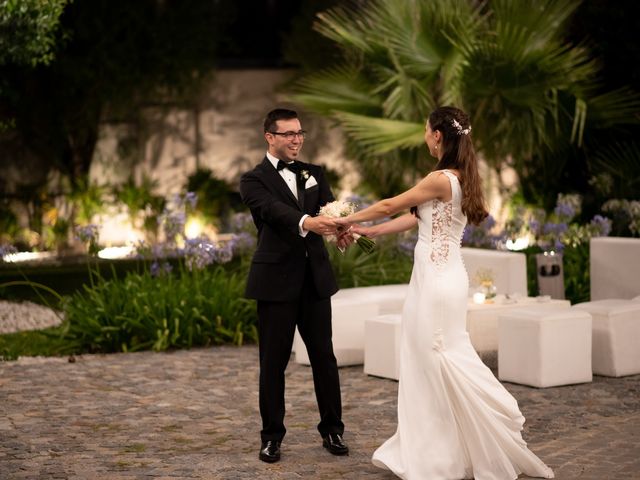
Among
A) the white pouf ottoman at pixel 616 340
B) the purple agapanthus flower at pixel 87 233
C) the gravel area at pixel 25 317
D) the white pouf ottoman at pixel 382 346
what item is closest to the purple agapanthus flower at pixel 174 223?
the purple agapanthus flower at pixel 87 233

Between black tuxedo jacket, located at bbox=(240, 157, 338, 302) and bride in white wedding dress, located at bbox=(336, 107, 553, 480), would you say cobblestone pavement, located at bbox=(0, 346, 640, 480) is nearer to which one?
bride in white wedding dress, located at bbox=(336, 107, 553, 480)

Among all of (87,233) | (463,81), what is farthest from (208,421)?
(463,81)

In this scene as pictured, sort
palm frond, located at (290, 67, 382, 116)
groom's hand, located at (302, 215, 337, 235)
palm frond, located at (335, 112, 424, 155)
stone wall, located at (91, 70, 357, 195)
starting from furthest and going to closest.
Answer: stone wall, located at (91, 70, 357, 195) → palm frond, located at (290, 67, 382, 116) → palm frond, located at (335, 112, 424, 155) → groom's hand, located at (302, 215, 337, 235)

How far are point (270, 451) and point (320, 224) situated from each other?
117 centimetres

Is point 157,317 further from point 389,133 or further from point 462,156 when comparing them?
point 462,156

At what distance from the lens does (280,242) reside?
638 cm

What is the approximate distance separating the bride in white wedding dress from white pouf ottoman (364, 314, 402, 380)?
2.38 meters

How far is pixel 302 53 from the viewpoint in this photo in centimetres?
1788

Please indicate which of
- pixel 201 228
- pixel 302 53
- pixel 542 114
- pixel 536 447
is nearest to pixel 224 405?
pixel 536 447

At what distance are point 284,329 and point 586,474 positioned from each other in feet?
5.31

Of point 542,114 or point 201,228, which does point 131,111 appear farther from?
point 542,114

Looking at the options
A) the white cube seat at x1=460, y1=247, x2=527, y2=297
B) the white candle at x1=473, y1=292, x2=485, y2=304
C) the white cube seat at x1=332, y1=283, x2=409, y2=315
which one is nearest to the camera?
the white candle at x1=473, y1=292, x2=485, y2=304

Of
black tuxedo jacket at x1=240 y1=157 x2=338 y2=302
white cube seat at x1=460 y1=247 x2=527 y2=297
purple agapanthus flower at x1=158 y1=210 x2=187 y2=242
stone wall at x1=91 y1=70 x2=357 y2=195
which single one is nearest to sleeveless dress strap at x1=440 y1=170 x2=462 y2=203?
black tuxedo jacket at x1=240 y1=157 x2=338 y2=302

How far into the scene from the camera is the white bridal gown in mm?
5832
